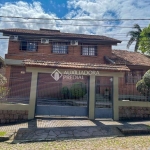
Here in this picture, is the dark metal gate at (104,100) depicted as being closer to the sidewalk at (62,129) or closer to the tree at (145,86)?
the sidewalk at (62,129)

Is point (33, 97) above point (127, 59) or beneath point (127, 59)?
beneath

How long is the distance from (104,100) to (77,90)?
6.33 ft

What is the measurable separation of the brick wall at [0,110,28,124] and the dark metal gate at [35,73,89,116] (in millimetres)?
652

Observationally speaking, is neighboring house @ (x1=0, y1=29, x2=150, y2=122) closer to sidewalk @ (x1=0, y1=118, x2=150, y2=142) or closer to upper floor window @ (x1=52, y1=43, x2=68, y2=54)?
sidewalk @ (x1=0, y1=118, x2=150, y2=142)

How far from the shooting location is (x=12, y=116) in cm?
795

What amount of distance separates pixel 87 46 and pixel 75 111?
9.91 meters

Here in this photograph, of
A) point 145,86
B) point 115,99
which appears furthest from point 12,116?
point 145,86

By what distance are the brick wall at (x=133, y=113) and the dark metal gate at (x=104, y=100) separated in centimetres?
67

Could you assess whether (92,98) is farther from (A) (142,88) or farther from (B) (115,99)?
(A) (142,88)

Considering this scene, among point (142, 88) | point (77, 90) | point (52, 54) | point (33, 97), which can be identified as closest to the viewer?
point (33, 97)

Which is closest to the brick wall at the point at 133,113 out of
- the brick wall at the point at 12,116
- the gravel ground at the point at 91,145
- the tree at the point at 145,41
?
the gravel ground at the point at 91,145

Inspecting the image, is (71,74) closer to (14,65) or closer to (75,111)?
(75,111)

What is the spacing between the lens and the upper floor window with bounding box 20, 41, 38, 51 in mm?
16022

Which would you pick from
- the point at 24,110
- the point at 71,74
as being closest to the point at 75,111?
the point at 71,74
